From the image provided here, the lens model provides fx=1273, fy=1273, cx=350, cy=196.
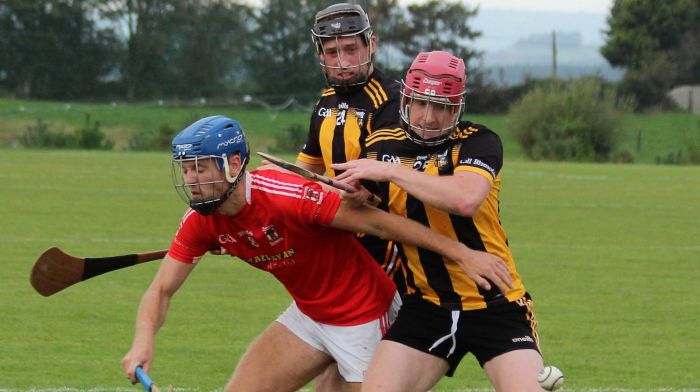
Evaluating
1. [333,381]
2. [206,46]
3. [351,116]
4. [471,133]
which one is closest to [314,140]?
[351,116]

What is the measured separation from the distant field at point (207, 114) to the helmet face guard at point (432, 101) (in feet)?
115

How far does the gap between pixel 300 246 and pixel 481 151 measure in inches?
35.7

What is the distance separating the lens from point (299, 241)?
18.3 ft

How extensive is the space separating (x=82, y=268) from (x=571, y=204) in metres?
16.5

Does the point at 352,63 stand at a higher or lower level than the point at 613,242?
higher

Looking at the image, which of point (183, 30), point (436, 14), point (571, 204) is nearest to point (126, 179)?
point (571, 204)

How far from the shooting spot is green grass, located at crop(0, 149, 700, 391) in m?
8.53

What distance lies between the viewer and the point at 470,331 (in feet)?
18.0

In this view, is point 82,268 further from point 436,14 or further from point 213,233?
point 436,14

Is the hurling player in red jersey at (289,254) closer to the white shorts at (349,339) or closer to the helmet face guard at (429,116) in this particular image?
the white shorts at (349,339)

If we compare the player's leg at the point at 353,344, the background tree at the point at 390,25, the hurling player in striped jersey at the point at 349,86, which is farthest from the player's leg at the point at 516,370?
the background tree at the point at 390,25

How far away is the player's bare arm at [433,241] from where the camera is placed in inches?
208

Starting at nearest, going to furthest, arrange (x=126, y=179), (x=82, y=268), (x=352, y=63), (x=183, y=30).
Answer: (x=82, y=268) → (x=352, y=63) → (x=126, y=179) → (x=183, y=30)

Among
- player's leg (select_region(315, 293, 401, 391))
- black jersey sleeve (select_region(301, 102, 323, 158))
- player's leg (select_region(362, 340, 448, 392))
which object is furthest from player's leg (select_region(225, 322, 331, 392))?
black jersey sleeve (select_region(301, 102, 323, 158))
